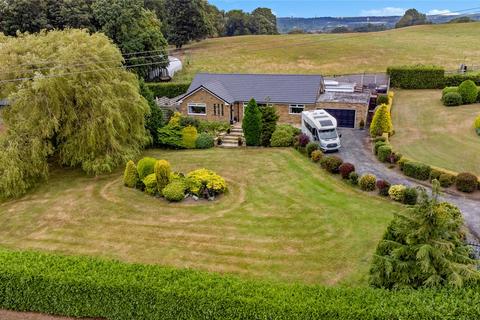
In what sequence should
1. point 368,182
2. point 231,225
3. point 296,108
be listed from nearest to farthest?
point 231,225
point 368,182
point 296,108

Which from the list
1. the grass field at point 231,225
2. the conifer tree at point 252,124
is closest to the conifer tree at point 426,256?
the grass field at point 231,225

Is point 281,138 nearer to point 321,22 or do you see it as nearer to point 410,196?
point 410,196

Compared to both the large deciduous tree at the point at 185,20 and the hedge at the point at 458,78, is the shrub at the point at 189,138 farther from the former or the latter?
the large deciduous tree at the point at 185,20

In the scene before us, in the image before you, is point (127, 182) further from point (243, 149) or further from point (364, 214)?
point (364, 214)

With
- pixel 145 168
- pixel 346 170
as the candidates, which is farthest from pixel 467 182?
pixel 145 168

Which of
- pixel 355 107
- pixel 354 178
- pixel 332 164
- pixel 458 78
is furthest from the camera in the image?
pixel 458 78

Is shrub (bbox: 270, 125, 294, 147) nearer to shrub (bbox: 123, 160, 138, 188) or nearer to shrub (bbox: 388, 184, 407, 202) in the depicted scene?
shrub (bbox: 388, 184, 407, 202)

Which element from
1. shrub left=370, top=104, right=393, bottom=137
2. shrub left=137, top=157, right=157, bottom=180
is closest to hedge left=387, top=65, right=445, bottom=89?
shrub left=370, top=104, right=393, bottom=137

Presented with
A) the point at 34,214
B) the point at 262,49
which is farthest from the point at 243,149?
the point at 262,49
